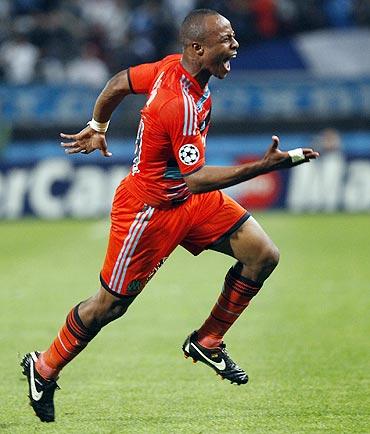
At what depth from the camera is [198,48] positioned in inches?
232

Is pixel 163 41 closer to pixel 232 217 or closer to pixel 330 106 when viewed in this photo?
pixel 330 106

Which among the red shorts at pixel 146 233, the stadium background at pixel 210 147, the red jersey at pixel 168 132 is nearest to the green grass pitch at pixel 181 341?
the stadium background at pixel 210 147

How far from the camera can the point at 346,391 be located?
652cm

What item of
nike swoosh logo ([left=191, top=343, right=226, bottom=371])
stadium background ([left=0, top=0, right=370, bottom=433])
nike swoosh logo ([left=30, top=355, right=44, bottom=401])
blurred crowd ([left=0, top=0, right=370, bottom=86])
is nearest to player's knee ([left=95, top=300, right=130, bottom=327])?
nike swoosh logo ([left=30, top=355, right=44, bottom=401])

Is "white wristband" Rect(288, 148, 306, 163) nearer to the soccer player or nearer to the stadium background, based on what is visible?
the soccer player

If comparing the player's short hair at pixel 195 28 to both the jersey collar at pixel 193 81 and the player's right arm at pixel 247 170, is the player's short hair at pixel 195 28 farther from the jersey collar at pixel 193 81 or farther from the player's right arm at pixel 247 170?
the player's right arm at pixel 247 170

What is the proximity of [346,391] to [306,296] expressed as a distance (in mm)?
4027

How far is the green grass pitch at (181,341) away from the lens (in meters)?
5.93

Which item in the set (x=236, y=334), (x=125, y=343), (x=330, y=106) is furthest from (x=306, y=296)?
(x=330, y=106)

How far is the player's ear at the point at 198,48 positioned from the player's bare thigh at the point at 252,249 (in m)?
1.07

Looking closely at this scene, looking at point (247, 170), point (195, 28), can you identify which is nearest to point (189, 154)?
point (247, 170)

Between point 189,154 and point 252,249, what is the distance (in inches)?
35.1

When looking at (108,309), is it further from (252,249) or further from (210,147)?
(210,147)

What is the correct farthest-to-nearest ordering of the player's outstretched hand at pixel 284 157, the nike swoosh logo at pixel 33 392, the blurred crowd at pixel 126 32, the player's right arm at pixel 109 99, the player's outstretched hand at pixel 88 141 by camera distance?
1. the blurred crowd at pixel 126 32
2. the player's outstretched hand at pixel 88 141
3. the player's right arm at pixel 109 99
4. the nike swoosh logo at pixel 33 392
5. the player's outstretched hand at pixel 284 157
